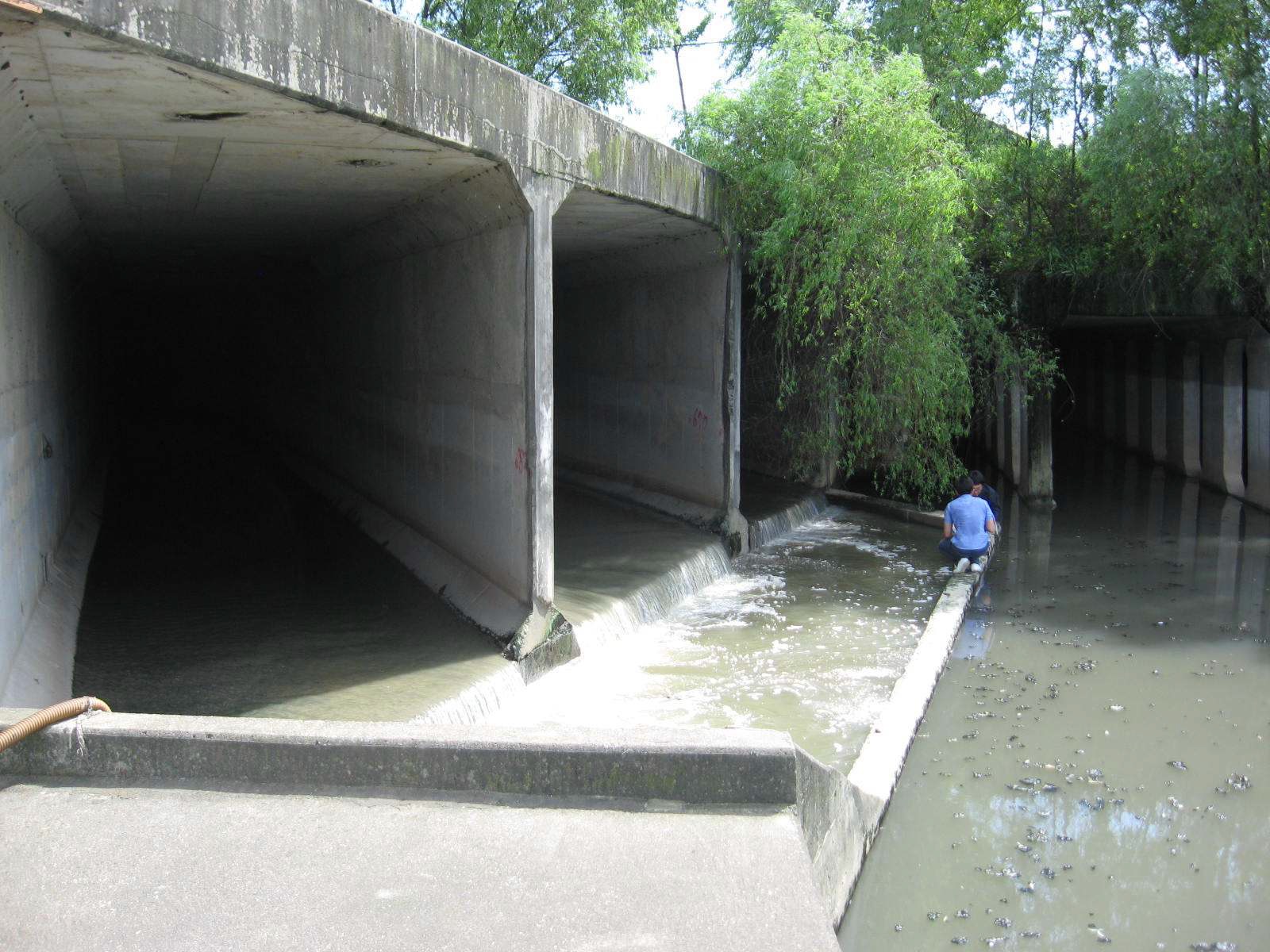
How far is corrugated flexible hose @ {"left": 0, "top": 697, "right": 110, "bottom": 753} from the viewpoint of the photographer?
417 centimetres

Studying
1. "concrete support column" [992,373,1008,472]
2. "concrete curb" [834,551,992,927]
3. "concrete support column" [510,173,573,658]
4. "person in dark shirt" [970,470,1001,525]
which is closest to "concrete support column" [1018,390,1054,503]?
"concrete support column" [992,373,1008,472]

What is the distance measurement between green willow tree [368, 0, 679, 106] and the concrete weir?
6979 millimetres

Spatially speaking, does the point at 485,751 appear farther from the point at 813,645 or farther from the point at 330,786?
the point at 813,645

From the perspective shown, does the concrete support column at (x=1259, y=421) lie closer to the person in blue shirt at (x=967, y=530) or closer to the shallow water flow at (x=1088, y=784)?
the shallow water flow at (x=1088, y=784)

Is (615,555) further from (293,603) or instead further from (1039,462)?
(1039,462)

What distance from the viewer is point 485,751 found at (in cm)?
421

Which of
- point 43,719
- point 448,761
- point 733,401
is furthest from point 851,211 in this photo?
point 43,719

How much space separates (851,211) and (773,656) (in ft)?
18.3

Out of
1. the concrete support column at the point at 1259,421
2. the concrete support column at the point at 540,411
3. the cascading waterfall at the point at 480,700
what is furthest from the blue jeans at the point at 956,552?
the concrete support column at the point at 1259,421

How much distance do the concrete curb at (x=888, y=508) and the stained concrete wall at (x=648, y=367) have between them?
3.58m

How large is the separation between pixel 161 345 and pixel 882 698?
27107mm

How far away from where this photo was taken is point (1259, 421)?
17.3 m

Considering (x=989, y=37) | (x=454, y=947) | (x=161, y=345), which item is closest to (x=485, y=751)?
(x=454, y=947)

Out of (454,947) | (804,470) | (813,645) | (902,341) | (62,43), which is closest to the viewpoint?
(454,947)
